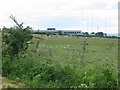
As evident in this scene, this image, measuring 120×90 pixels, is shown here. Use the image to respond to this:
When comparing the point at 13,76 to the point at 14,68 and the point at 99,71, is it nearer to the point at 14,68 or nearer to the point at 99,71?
the point at 14,68

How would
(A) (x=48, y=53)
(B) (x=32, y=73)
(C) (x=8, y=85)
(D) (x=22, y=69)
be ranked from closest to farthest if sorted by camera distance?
(C) (x=8, y=85), (B) (x=32, y=73), (D) (x=22, y=69), (A) (x=48, y=53)

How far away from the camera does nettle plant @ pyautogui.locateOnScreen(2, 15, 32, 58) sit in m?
11.2

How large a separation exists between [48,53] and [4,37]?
2.36 m

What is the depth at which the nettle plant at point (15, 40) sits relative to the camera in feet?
36.7

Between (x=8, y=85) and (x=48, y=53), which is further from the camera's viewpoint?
(x=48, y=53)

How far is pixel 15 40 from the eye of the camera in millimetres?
11258

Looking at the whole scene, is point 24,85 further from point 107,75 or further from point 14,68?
point 107,75

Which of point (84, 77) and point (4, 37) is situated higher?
point (4, 37)

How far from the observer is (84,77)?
287 inches

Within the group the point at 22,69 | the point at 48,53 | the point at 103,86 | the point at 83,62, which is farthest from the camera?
the point at 48,53

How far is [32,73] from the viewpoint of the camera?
27.9 ft

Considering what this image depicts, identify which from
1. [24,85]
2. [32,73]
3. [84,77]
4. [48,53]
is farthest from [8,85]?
[48,53]

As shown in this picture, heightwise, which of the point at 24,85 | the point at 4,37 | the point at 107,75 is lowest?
the point at 24,85

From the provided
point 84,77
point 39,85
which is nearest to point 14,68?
point 39,85
